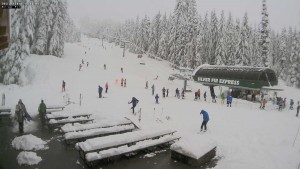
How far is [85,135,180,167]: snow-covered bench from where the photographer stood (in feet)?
34.9

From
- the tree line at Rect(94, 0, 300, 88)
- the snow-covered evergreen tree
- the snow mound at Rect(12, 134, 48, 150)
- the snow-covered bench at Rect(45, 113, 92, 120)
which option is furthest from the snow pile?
the tree line at Rect(94, 0, 300, 88)

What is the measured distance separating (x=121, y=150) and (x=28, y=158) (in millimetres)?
3932

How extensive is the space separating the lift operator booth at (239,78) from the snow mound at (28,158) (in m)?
27.6

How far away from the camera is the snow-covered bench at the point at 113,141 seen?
36.7 ft

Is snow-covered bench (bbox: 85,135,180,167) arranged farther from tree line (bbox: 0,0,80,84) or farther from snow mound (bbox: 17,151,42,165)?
tree line (bbox: 0,0,80,84)

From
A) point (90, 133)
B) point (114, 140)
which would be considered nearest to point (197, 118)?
point (90, 133)

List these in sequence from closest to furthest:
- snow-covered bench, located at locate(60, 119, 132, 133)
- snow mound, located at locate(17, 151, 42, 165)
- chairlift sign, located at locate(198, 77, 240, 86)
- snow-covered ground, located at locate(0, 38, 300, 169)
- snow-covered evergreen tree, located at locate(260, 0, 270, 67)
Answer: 1. snow mound, located at locate(17, 151, 42, 165)
2. snow-covered ground, located at locate(0, 38, 300, 169)
3. snow-covered bench, located at locate(60, 119, 132, 133)
4. chairlift sign, located at locate(198, 77, 240, 86)
5. snow-covered evergreen tree, located at locate(260, 0, 270, 67)

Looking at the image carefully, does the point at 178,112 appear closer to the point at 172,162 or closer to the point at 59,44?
the point at 172,162

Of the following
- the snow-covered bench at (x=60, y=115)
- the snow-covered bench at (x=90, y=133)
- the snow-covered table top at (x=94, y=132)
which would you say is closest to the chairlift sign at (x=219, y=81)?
the snow-covered table top at (x=94, y=132)

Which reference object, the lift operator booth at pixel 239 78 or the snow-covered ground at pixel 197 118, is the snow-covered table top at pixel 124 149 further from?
the lift operator booth at pixel 239 78

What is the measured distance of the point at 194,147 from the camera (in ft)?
39.0

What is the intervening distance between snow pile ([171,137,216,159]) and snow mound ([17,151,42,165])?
606cm

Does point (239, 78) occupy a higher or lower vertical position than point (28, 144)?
higher

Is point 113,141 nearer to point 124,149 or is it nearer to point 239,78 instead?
point 124,149
